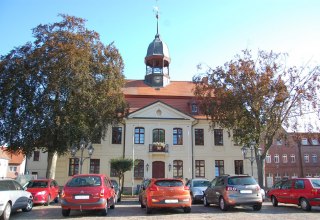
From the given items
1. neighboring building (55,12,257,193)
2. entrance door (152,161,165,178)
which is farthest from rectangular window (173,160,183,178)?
entrance door (152,161,165,178)

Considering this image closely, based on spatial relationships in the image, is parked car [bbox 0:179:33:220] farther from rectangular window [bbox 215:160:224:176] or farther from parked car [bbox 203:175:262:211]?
rectangular window [bbox 215:160:224:176]

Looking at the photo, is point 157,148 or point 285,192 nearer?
point 285,192

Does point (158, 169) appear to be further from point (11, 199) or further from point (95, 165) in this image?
point (11, 199)

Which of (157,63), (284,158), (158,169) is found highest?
(157,63)

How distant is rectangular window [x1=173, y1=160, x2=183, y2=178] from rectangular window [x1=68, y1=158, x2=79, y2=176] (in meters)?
10.1

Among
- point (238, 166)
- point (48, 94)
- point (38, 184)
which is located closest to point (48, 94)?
point (48, 94)

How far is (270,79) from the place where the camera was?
23.8 meters

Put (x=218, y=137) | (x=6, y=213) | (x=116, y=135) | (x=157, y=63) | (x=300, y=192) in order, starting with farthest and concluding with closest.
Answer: (x=157, y=63) < (x=218, y=137) < (x=116, y=135) < (x=300, y=192) < (x=6, y=213)

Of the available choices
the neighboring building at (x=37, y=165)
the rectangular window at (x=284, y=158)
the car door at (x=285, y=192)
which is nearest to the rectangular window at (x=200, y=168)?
the neighboring building at (x=37, y=165)

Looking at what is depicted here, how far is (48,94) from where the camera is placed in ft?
80.0

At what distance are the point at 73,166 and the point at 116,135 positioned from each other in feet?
17.9

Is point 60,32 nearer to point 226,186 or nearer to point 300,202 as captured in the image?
point 226,186

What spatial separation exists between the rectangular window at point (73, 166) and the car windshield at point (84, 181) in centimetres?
2171

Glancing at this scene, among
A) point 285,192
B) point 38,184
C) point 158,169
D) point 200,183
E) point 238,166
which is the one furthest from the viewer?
point 238,166
